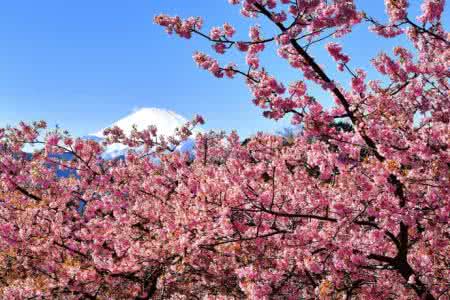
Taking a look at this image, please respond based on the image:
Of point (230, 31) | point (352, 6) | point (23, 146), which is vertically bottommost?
point (352, 6)

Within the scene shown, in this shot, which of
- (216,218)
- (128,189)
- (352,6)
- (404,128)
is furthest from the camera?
(128,189)

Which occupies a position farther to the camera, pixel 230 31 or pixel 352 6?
pixel 230 31

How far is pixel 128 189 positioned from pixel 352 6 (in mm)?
8536

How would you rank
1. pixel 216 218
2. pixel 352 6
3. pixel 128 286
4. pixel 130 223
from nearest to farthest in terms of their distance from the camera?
pixel 352 6, pixel 216 218, pixel 128 286, pixel 130 223

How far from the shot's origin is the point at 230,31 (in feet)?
28.2

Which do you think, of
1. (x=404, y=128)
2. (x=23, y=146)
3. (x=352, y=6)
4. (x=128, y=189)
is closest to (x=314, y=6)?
(x=352, y=6)

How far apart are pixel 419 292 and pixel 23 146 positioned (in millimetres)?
12780

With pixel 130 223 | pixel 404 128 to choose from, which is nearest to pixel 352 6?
pixel 404 128

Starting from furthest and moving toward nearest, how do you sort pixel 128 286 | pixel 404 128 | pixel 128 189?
pixel 128 189 → pixel 128 286 → pixel 404 128

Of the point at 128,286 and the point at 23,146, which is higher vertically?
the point at 23,146

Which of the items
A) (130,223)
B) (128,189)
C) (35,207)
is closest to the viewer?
(130,223)

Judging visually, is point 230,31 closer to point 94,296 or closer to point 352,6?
point 352,6

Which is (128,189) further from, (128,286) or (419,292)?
(419,292)

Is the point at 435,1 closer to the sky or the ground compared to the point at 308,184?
closer to the sky
